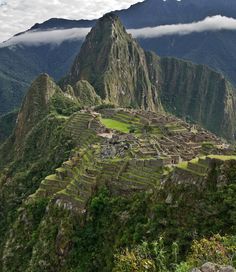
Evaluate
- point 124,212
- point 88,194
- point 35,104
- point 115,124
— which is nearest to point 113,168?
point 88,194

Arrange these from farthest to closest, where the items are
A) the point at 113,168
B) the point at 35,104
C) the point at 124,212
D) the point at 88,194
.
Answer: the point at 35,104
the point at 113,168
the point at 88,194
the point at 124,212

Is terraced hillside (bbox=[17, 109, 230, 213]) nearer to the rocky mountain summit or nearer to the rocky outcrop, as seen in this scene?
the rocky mountain summit

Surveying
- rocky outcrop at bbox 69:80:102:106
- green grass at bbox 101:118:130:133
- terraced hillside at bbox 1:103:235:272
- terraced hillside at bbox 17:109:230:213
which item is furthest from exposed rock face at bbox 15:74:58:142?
terraced hillside at bbox 1:103:235:272

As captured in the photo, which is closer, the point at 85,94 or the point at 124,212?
the point at 124,212

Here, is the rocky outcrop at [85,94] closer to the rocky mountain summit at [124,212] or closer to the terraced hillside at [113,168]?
the terraced hillside at [113,168]

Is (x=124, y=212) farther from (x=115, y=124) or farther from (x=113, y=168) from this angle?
(x=115, y=124)

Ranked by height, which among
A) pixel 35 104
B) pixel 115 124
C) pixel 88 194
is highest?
pixel 88 194

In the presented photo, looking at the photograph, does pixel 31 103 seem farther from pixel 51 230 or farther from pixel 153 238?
pixel 153 238

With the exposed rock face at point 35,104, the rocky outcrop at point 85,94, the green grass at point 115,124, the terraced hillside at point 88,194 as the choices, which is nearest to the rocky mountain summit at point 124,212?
the terraced hillside at point 88,194
